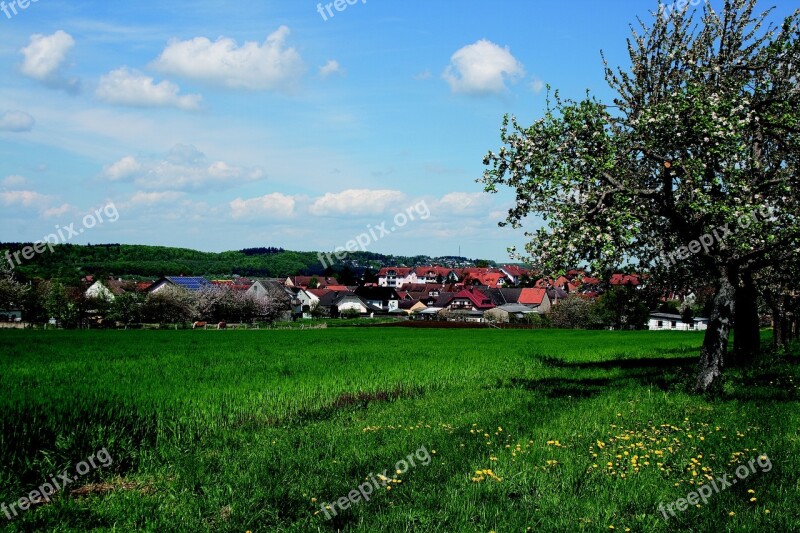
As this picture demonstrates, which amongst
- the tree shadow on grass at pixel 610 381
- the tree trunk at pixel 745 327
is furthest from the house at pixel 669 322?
the tree shadow on grass at pixel 610 381

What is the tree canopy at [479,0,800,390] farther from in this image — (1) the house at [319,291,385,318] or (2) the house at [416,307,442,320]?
(1) the house at [319,291,385,318]

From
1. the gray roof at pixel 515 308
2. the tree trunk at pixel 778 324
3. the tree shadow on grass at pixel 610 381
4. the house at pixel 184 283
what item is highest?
the house at pixel 184 283

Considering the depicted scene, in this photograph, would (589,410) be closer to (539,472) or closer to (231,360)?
(539,472)

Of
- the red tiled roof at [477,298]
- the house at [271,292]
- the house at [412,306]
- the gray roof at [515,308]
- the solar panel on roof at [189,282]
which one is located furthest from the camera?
the house at [412,306]

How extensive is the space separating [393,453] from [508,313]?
394ft

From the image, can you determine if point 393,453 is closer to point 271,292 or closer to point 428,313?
point 271,292

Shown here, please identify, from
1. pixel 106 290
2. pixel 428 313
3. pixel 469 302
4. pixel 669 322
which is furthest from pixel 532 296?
pixel 106 290

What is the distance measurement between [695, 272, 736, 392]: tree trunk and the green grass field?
2.05 feet

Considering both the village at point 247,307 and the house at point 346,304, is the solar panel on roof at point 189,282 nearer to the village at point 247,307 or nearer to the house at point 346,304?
the village at point 247,307

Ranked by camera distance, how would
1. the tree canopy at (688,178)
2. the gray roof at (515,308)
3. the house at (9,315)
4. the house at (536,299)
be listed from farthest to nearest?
the house at (536,299), the gray roof at (515,308), the house at (9,315), the tree canopy at (688,178)

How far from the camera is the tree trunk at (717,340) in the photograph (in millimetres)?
17562

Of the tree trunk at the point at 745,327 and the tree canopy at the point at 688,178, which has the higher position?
the tree canopy at the point at 688,178

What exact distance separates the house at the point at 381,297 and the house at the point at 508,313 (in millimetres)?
40802

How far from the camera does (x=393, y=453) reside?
10672 millimetres
